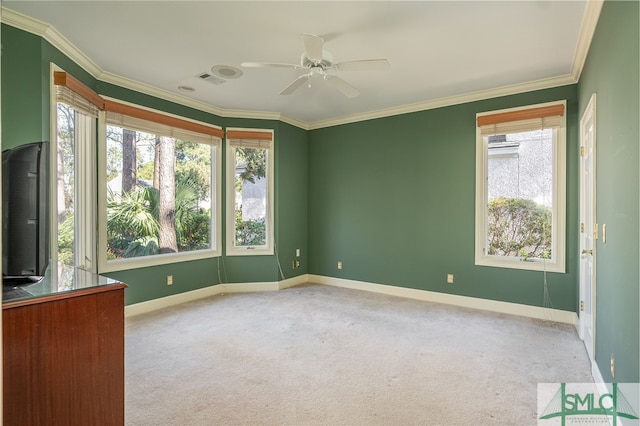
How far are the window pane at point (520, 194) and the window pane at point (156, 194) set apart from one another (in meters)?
3.75

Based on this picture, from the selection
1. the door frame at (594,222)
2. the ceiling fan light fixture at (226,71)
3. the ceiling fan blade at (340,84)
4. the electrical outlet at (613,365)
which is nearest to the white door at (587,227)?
the door frame at (594,222)

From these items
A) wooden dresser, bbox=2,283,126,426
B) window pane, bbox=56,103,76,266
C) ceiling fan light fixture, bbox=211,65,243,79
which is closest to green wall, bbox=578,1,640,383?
wooden dresser, bbox=2,283,126,426

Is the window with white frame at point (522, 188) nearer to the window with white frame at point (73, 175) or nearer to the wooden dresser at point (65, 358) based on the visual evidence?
the wooden dresser at point (65, 358)

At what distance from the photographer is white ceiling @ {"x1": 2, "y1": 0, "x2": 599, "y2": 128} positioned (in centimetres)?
255

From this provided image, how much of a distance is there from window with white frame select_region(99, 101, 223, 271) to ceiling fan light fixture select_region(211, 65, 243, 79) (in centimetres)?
105

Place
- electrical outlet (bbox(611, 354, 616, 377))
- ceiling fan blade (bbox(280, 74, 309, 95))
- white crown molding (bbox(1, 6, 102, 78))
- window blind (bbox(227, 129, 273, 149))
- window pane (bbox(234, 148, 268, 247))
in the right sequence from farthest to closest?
window pane (bbox(234, 148, 268, 247)) → window blind (bbox(227, 129, 273, 149)) → ceiling fan blade (bbox(280, 74, 309, 95)) → white crown molding (bbox(1, 6, 102, 78)) → electrical outlet (bbox(611, 354, 616, 377))

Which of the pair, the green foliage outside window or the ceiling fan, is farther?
the green foliage outside window

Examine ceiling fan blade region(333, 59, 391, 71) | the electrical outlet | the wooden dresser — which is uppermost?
ceiling fan blade region(333, 59, 391, 71)

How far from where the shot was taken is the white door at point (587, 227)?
2.75m

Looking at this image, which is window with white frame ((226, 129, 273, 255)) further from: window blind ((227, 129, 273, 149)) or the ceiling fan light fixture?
the ceiling fan light fixture

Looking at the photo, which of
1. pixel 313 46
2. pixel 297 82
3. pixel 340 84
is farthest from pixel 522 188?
pixel 313 46

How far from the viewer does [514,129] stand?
4051mm

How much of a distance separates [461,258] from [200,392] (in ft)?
11.1

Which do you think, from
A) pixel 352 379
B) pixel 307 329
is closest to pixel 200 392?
pixel 352 379
